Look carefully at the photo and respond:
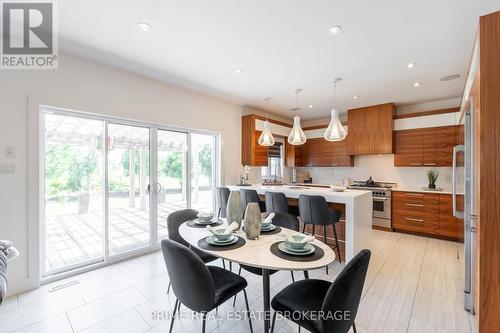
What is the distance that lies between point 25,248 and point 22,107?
154cm

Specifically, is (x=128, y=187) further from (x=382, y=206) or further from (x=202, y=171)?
(x=382, y=206)

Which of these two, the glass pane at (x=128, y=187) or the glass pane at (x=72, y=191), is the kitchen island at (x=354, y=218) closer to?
the glass pane at (x=128, y=187)

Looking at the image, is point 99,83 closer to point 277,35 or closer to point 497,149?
point 277,35

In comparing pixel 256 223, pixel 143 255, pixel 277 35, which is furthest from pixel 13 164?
pixel 277 35

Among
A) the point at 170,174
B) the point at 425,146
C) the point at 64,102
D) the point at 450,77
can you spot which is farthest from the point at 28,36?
the point at 425,146

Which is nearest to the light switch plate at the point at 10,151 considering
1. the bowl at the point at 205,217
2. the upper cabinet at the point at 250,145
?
the bowl at the point at 205,217

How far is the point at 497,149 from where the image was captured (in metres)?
1.67

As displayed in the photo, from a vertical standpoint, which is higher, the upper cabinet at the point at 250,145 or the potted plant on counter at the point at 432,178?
the upper cabinet at the point at 250,145

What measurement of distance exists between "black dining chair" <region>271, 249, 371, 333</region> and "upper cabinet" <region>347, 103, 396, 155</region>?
4.16 meters

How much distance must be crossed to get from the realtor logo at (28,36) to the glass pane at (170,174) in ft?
→ 5.30

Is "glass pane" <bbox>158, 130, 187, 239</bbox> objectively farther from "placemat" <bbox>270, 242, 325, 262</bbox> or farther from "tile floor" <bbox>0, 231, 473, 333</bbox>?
"placemat" <bbox>270, 242, 325, 262</bbox>

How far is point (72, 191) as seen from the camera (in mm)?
2939

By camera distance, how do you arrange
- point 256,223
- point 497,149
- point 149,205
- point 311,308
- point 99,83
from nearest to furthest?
point 311,308 → point 497,149 → point 256,223 → point 99,83 → point 149,205

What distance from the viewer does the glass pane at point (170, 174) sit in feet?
12.2
